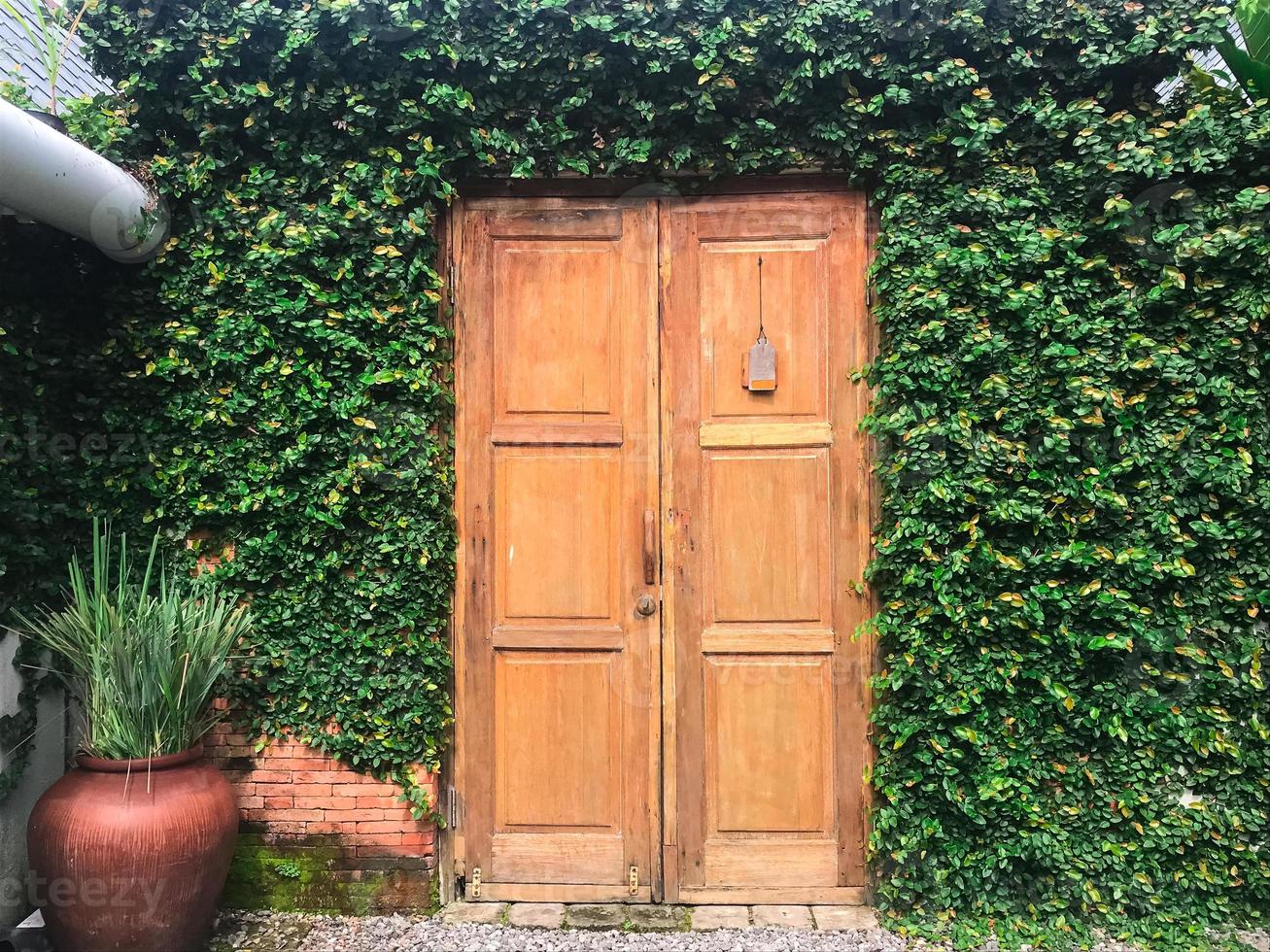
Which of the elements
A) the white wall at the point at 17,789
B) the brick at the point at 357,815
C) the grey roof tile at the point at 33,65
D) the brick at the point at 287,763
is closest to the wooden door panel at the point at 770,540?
the brick at the point at 357,815

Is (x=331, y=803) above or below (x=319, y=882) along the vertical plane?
above

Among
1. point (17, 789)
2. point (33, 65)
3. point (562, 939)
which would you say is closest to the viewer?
point (17, 789)

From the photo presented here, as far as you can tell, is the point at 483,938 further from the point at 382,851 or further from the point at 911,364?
the point at 911,364

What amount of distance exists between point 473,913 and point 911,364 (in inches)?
112

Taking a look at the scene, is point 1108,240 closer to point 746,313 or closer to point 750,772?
point 746,313

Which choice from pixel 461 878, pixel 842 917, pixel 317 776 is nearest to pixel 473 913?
pixel 461 878

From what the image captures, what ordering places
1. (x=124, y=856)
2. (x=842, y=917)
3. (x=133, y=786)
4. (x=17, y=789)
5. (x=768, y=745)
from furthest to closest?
1. (x=768, y=745)
2. (x=842, y=917)
3. (x=17, y=789)
4. (x=133, y=786)
5. (x=124, y=856)

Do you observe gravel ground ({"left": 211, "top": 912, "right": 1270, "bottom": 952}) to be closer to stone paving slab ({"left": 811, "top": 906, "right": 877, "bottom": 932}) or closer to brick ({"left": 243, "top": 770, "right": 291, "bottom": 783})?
stone paving slab ({"left": 811, "top": 906, "right": 877, "bottom": 932})

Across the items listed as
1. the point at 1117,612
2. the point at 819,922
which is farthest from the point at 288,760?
the point at 1117,612

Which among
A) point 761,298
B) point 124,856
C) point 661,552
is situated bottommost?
point 124,856

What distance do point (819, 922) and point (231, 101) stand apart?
4043 millimetres

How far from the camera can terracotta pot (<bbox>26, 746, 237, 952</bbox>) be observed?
2.74 meters

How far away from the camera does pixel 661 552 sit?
3.46 metres

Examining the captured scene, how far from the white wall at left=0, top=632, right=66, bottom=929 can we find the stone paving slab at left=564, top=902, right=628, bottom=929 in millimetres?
2041
